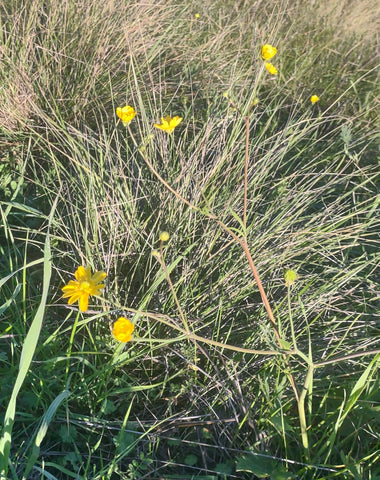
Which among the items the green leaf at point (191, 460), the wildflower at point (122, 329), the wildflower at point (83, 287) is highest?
the wildflower at point (83, 287)

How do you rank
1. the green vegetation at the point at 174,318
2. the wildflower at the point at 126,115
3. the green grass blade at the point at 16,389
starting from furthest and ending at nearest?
the wildflower at the point at 126,115 < the green vegetation at the point at 174,318 < the green grass blade at the point at 16,389

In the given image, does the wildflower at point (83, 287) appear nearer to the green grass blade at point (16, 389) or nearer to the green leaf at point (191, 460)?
the green grass blade at point (16, 389)

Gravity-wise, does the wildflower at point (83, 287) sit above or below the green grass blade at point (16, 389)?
above

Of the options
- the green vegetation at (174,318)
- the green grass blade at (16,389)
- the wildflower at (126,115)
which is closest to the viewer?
the green grass blade at (16,389)

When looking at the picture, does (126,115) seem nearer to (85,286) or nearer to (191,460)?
(85,286)

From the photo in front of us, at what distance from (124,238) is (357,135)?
1.12 meters

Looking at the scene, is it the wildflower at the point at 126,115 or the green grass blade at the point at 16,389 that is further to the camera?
the wildflower at the point at 126,115

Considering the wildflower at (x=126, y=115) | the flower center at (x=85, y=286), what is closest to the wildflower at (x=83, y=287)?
the flower center at (x=85, y=286)

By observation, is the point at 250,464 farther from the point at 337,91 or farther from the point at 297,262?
the point at 337,91

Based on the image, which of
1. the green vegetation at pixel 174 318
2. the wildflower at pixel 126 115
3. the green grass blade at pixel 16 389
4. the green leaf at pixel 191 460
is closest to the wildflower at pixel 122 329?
the green vegetation at pixel 174 318

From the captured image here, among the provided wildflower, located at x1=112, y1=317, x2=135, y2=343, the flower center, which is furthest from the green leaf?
the flower center

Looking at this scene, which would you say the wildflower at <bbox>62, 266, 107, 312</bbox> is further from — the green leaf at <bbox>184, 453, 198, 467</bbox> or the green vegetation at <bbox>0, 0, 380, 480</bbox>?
the green leaf at <bbox>184, 453, 198, 467</bbox>

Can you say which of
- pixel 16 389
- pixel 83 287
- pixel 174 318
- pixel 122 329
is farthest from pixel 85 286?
pixel 174 318

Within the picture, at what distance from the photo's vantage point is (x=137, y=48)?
189 cm
